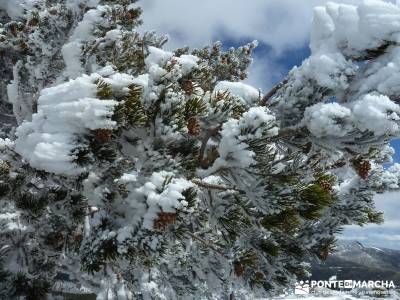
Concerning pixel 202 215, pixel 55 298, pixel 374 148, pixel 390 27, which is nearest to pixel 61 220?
pixel 55 298

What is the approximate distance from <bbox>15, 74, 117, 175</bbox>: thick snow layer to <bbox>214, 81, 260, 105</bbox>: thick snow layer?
0.96 m

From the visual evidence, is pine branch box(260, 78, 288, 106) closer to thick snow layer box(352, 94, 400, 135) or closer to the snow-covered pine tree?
the snow-covered pine tree

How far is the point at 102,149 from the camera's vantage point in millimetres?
2416

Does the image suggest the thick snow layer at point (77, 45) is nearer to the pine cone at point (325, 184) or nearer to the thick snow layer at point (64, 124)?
the thick snow layer at point (64, 124)

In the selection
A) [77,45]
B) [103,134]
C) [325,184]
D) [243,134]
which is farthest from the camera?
[77,45]

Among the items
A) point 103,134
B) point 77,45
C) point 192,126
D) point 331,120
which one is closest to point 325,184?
point 331,120

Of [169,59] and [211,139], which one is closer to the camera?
[169,59]

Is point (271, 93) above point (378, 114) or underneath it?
above

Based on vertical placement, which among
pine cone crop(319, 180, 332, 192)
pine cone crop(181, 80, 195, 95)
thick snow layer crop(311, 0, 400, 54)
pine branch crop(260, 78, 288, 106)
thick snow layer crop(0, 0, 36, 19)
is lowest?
pine cone crop(319, 180, 332, 192)

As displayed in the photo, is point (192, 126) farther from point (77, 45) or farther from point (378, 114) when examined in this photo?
point (77, 45)

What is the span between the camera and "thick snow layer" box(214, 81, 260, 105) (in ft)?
9.51

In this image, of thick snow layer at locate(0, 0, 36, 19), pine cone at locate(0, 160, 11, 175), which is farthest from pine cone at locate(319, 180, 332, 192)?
thick snow layer at locate(0, 0, 36, 19)

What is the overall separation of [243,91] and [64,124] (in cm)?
128

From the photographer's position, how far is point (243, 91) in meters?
2.94
